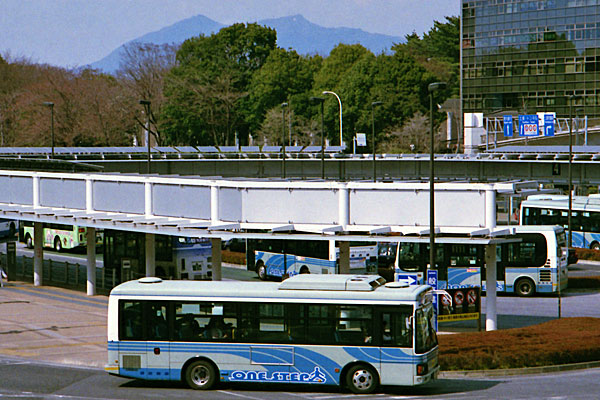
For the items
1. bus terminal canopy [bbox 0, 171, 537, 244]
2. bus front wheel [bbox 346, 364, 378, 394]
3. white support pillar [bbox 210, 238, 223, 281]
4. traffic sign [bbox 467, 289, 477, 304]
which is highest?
bus terminal canopy [bbox 0, 171, 537, 244]

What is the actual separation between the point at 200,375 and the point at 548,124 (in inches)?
2706

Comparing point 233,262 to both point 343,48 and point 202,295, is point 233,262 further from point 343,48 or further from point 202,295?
point 343,48

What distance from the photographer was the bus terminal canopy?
26.0 m

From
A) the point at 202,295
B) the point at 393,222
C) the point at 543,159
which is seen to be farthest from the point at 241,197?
the point at 543,159

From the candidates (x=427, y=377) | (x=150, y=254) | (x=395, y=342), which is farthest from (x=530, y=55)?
(x=395, y=342)

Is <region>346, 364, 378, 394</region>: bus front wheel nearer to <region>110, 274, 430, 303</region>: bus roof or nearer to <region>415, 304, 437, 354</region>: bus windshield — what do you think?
<region>415, 304, 437, 354</region>: bus windshield

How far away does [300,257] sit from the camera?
129 ft

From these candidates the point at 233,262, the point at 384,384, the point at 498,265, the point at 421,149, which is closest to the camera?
the point at 384,384

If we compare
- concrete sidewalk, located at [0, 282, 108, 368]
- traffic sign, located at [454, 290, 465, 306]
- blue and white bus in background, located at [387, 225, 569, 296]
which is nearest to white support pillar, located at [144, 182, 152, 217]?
concrete sidewalk, located at [0, 282, 108, 368]

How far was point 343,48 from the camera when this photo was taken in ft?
408

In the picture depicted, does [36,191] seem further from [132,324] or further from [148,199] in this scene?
[132,324]

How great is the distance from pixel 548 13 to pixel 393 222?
90.4 m

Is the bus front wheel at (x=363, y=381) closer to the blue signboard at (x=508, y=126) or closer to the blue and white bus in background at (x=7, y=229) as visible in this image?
the blue and white bus in background at (x=7, y=229)

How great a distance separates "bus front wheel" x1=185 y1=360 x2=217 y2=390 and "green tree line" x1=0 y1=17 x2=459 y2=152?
79.4m
